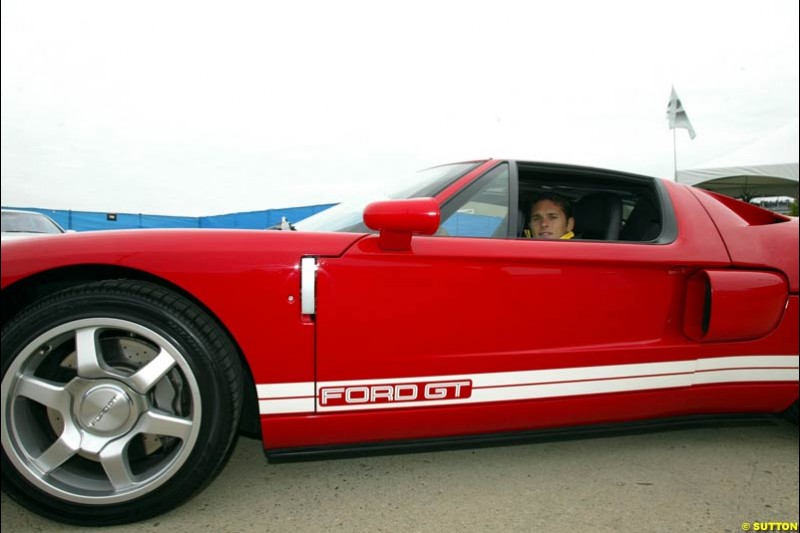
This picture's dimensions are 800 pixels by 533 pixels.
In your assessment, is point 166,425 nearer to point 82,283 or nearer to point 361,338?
point 82,283

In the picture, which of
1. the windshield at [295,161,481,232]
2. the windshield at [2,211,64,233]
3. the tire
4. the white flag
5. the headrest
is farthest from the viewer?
the white flag

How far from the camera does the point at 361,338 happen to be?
4.58 ft

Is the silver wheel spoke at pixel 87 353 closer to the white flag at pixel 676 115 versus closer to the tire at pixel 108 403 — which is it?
the tire at pixel 108 403

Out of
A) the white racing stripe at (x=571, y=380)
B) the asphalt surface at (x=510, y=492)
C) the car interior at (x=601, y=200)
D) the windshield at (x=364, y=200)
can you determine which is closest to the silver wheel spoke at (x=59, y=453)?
the asphalt surface at (x=510, y=492)

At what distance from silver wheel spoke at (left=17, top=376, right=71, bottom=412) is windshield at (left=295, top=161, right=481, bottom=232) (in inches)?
33.4

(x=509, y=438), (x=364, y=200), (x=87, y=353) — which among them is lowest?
(x=509, y=438)

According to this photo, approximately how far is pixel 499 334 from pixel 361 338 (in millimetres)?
455

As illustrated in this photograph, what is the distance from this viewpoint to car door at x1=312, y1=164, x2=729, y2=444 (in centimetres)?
140

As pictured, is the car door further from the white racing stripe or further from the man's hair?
the man's hair

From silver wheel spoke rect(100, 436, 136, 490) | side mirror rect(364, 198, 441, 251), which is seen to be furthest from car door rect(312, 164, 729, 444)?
silver wheel spoke rect(100, 436, 136, 490)

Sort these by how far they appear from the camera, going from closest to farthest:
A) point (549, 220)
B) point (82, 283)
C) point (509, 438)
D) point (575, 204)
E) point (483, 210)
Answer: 1. point (82, 283)
2. point (509, 438)
3. point (483, 210)
4. point (549, 220)
5. point (575, 204)

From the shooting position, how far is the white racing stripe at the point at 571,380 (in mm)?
1390

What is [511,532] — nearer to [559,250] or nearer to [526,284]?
[526,284]

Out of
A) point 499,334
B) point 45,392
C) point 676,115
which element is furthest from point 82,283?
point 676,115
